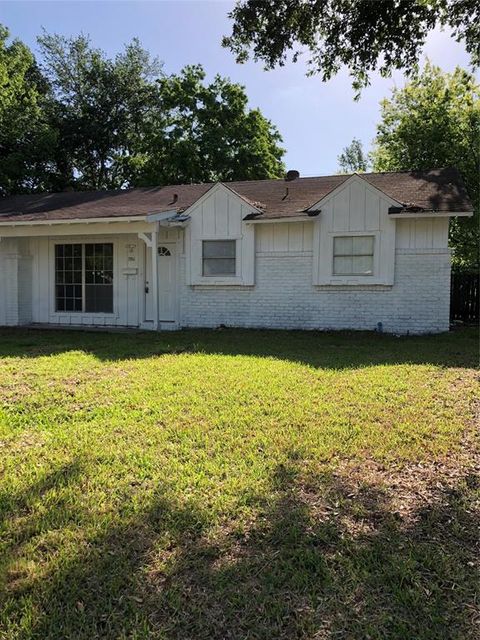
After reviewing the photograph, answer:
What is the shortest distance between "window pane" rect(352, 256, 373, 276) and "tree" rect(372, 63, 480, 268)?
665 cm

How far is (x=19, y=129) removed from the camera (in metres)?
22.3

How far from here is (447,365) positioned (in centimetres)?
771

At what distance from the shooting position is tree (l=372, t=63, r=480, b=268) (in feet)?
57.7

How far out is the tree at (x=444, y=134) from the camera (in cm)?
1758

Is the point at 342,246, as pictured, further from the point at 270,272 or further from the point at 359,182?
the point at 270,272

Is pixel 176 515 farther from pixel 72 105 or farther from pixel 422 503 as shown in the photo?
pixel 72 105

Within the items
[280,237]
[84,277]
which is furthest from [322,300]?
[84,277]

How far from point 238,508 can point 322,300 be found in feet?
30.1

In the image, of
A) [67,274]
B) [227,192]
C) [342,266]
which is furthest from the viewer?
[67,274]

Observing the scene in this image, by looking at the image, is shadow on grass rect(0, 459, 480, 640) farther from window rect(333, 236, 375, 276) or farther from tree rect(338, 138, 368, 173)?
tree rect(338, 138, 368, 173)

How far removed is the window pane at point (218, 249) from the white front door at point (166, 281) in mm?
938

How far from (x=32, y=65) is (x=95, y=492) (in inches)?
1195

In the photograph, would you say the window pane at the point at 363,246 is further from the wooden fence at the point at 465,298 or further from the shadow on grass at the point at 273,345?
the wooden fence at the point at 465,298

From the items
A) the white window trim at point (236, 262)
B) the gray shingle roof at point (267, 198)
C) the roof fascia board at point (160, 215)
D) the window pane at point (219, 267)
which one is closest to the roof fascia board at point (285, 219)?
the gray shingle roof at point (267, 198)
